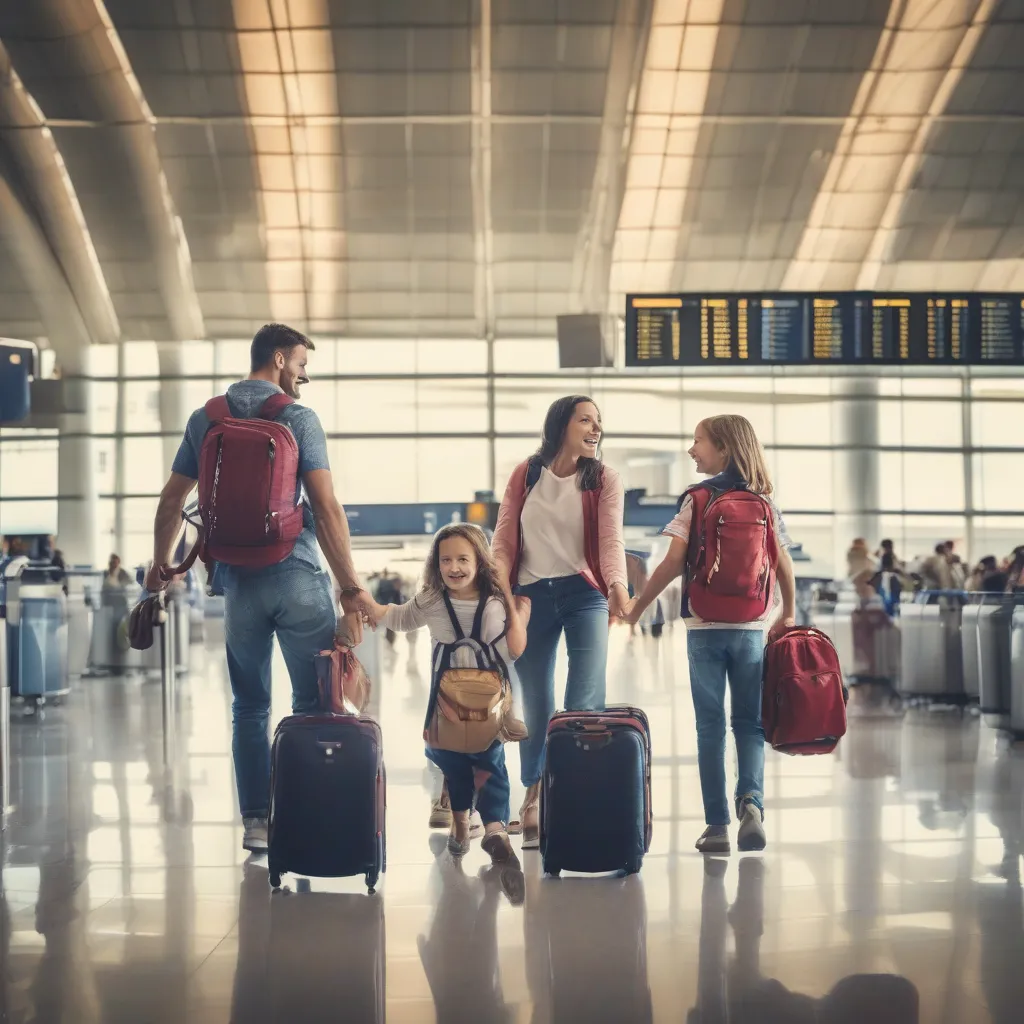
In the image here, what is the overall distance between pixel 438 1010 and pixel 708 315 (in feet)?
35.9

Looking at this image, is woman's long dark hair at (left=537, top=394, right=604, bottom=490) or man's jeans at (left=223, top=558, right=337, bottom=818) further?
woman's long dark hair at (left=537, top=394, right=604, bottom=490)

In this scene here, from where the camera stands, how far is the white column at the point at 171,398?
3148cm

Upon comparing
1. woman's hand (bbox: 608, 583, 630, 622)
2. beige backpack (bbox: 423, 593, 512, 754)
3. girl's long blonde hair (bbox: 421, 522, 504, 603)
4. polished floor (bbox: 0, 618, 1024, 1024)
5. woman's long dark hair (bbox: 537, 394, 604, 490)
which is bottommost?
polished floor (bbox: 0, 618, 1024, 1024)

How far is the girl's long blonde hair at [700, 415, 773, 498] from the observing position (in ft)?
16.5

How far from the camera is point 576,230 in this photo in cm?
2767

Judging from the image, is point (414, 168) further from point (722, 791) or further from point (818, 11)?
point (722, 791)

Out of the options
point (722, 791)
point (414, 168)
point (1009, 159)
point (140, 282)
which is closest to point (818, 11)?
point (1009, 159)

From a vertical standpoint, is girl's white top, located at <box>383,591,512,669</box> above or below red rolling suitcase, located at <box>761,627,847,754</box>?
above

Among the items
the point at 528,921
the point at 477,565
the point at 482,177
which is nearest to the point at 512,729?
the point at 477,565

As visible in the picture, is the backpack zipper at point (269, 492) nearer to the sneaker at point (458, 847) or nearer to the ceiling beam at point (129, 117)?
the sneaker at point (458, 847)

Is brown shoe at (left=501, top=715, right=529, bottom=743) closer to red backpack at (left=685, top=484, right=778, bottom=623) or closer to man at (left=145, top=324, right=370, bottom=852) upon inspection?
man at (left=145, top=324, right=370, bottom=852)

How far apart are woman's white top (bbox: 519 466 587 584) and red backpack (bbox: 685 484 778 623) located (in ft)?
1.41

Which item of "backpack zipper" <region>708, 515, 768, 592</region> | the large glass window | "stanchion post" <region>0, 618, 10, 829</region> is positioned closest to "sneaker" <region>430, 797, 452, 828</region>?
"backpack zipper" <region>708, 515, 768, 592</region>

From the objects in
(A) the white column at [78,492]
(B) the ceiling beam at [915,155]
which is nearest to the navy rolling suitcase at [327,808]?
(B) the ceiling beam at [915,155]
